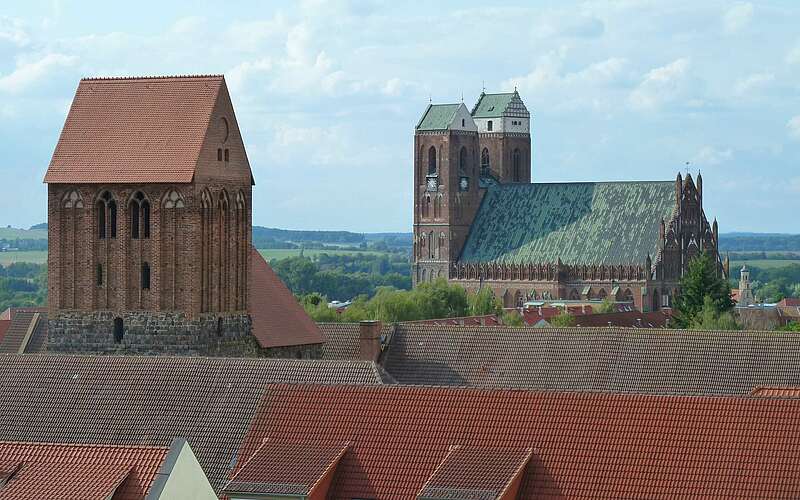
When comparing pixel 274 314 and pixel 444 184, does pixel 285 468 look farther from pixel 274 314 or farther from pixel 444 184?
pixel 444 184

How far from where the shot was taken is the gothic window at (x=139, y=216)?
2525 inches

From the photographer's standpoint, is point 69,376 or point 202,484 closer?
point 202,484

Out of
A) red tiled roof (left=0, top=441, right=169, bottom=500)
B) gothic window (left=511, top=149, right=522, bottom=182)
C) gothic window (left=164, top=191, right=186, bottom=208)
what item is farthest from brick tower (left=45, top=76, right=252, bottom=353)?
gothic window (left=511, top=149, right=522, bottom=182)

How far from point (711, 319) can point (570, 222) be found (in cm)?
4755

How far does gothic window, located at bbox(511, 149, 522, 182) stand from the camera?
7175 inches

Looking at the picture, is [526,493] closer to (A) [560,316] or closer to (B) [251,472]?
(B) [251,472]

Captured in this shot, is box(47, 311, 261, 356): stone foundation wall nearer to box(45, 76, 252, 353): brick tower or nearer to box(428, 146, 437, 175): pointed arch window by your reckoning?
box(45, 76, 252, 353): brick tower

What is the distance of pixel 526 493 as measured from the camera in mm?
38094

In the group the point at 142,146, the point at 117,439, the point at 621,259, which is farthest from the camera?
the point at 621,259

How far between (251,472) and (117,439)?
443 inches

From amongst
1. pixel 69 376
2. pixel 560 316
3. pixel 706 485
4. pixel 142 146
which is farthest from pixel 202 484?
pixel 560 316

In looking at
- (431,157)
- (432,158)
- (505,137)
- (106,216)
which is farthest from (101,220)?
(505,137)

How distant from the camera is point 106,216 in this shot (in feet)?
212

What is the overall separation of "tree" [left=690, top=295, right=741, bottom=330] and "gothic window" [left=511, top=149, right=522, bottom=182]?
52.4 meters
